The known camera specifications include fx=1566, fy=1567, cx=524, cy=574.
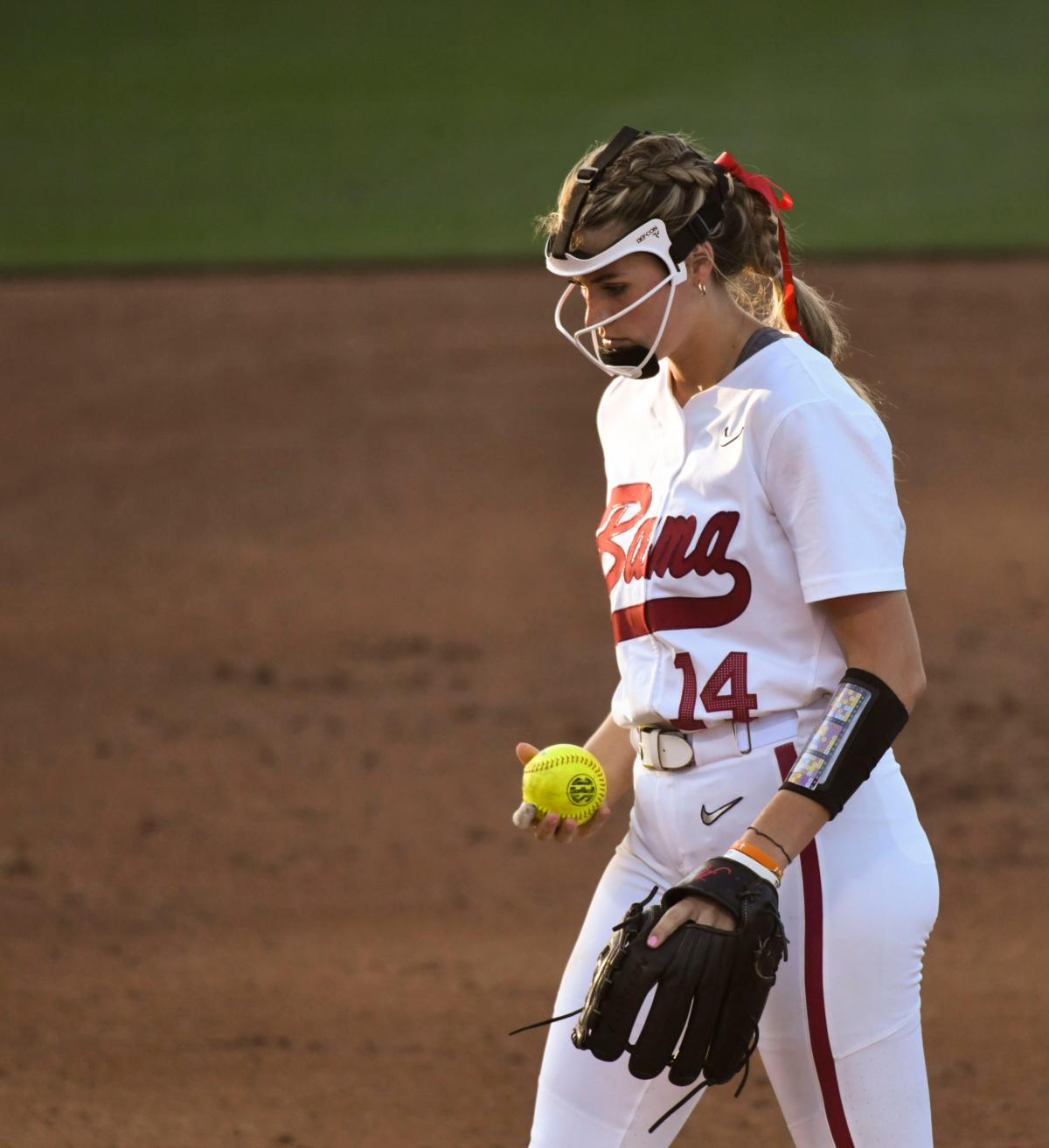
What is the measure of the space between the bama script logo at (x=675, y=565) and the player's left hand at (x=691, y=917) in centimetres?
45

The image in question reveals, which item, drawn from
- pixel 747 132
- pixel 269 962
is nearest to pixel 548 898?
pixel 269 962

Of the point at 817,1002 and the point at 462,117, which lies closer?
the point at 817,1002

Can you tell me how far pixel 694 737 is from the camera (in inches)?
97.7

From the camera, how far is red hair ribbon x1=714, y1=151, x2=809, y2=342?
105 inches

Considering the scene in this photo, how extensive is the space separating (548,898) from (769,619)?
3.64 meters

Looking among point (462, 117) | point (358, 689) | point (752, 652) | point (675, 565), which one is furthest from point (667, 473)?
point (462, 117)

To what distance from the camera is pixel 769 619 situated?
2412 millimetres

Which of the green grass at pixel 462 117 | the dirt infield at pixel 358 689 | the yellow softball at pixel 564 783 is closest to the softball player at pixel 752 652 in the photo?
the yellow softball at pixel 564 783

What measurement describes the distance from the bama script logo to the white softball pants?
208mm

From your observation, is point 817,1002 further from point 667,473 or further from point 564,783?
point 667,473

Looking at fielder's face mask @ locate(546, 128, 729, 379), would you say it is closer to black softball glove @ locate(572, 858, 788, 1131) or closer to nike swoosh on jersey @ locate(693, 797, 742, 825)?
nike swoosh on jersey @ locate(693, 797, 742, 825)

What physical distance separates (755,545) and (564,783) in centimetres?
65

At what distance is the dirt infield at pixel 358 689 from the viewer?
4.60 m

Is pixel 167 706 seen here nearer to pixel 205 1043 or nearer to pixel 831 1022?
pixel 205 1043
